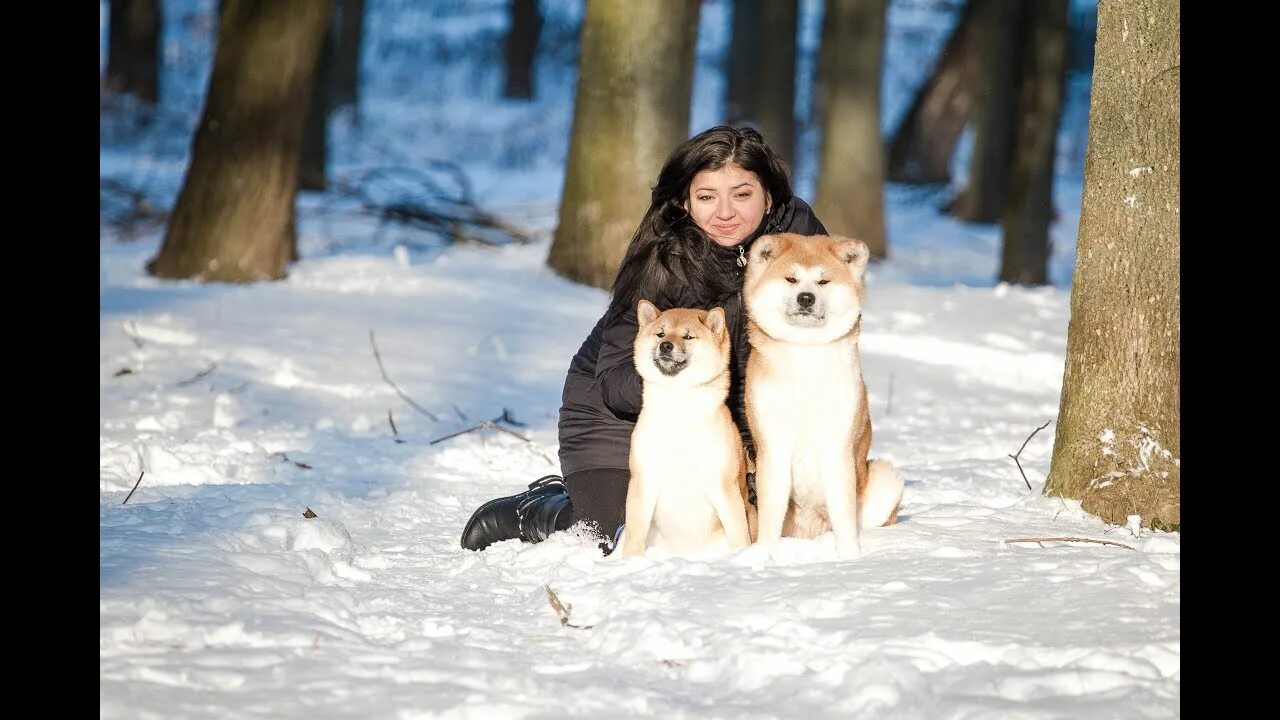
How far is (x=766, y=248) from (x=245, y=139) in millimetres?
7214

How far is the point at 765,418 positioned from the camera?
13.5ft

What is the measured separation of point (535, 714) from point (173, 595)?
3.83ft

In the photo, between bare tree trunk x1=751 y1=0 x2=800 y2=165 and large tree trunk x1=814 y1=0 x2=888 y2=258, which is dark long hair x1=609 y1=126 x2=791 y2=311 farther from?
bare tree trunk x1=751 y1=0 x2=800 y2=165

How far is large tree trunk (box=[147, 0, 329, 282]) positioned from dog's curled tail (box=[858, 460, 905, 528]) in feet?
23.8

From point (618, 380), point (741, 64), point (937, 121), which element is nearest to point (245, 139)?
point (618, 380)

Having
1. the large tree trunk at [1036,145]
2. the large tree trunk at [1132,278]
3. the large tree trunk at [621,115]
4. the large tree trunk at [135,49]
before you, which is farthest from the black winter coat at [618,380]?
the large tree trunk at [135,49]

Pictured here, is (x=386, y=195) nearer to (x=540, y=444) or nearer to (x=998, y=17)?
(x=998, y=17)

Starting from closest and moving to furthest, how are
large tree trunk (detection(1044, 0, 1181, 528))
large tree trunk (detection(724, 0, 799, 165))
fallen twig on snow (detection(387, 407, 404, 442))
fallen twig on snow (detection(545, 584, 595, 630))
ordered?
fallen twig on snow (detection(545, 584, 595, 630)) → large tree trunk (detection(1044, 0, 1181, 528)) → fallen twig on snow (detection(387, 407, 404, 442)) → large tree trunk (detection(724, 0, 799, 165))

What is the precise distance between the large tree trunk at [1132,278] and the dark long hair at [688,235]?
1.19 m

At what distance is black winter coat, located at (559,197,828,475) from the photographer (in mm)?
4645

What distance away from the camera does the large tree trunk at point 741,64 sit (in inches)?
981

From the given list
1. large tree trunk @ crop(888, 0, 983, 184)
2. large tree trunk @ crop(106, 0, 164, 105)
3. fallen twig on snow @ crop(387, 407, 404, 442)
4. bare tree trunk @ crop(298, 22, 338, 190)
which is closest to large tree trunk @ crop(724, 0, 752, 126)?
large tree trunk @ crop(888, 0, 983, 184)

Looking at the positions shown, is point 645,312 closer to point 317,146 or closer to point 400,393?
point 400,393

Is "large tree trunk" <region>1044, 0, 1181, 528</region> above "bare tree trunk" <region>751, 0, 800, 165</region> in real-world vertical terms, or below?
below
